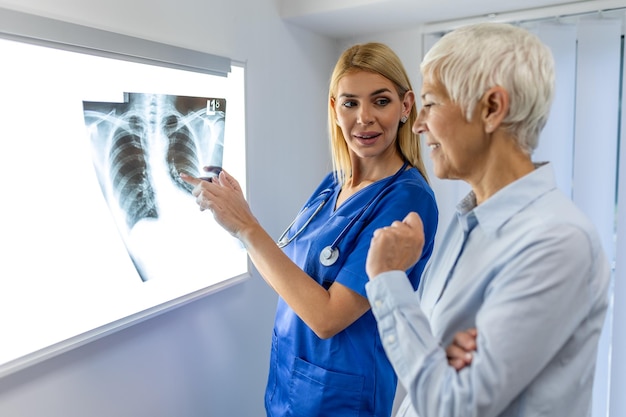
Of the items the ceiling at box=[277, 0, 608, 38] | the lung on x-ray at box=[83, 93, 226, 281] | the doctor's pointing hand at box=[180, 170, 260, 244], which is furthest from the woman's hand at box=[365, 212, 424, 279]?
the ceiling at box=[277, 0, 608, 38]

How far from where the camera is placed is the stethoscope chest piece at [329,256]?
3.67 ft

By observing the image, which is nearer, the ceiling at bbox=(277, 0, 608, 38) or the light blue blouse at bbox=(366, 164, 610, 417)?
the light blue blouse at bbox=(366, 164, 610, 417)

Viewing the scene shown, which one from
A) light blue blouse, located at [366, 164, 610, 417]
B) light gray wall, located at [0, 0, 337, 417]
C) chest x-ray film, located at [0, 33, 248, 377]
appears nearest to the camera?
light blue blouse, located at [366, 164, 610, 417]

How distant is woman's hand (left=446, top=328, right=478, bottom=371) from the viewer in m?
0.64

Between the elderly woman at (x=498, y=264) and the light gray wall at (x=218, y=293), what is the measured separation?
2.94 ft

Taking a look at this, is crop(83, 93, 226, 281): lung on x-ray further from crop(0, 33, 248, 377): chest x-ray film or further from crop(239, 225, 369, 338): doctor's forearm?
crop(239, 225, 369, 338): doctor's forearm

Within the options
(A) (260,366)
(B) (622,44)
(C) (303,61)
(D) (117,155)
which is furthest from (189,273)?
(B) (622,44)

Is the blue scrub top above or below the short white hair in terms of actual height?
below

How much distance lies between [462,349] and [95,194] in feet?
3.11

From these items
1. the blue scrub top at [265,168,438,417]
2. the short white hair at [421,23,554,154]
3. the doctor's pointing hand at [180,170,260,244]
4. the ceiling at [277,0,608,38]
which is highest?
the ceiling at [277,0,608,38]

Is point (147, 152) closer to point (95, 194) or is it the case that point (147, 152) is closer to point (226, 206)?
point (95, 194)

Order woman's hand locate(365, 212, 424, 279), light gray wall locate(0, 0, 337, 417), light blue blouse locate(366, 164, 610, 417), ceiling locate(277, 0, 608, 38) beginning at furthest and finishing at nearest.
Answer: ceiling locate(277, 0, 608, 38) < light gray wall locate(0, 0, 337, 417) < woman's hand locate(365, 212, 424, 279) < light blue blouse locate(366, 164, 610, 417)

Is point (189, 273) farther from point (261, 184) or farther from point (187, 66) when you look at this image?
point (187, 66)

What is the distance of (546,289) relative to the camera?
0.60 metres
